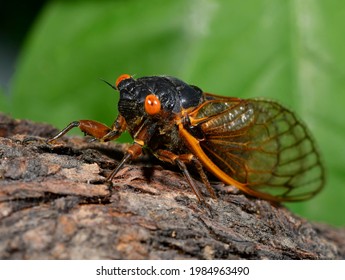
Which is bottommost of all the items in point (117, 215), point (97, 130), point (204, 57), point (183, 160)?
point (117, 215)

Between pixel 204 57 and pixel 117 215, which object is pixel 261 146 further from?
pixel 117 215

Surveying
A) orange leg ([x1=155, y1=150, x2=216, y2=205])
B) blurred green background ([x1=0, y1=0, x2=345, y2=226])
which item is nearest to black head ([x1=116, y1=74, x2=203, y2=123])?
orange leg ([x1=155, y1=150, x2=216, y2=205])

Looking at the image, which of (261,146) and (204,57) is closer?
(261,146)

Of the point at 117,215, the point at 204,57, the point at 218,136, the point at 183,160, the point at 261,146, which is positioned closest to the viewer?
the point at 117,215

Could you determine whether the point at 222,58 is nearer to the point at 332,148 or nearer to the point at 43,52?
the point at 332,148

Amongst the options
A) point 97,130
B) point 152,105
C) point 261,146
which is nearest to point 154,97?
point 152,105

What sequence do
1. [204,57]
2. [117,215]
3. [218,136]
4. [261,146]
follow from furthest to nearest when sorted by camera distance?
[204,57], [261,146], [218,136], [117,215]

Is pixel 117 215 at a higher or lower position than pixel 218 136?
lower

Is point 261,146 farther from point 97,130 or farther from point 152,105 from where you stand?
point 97,130
